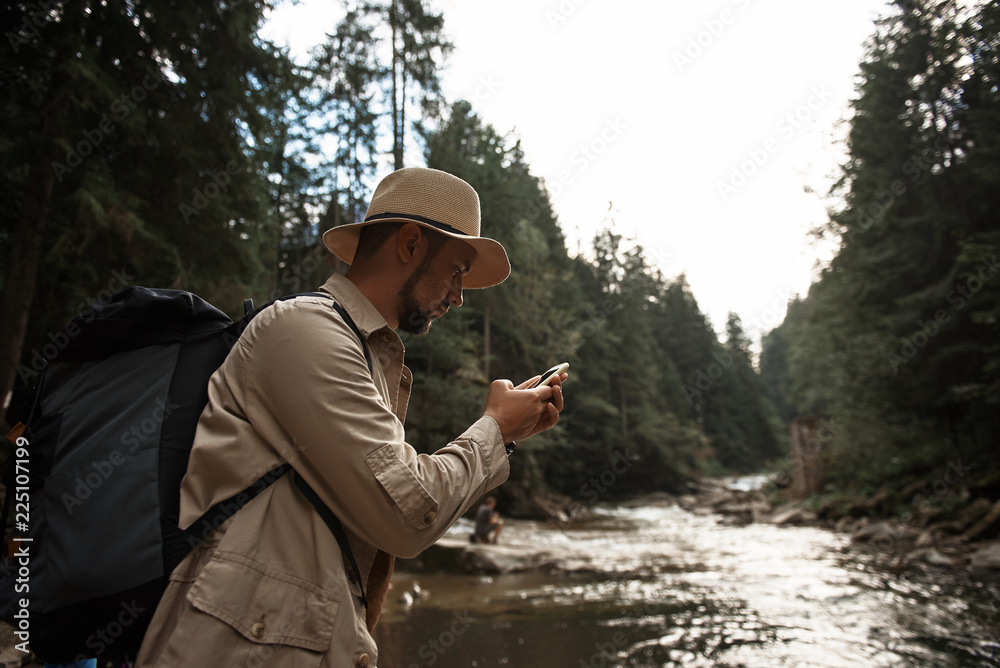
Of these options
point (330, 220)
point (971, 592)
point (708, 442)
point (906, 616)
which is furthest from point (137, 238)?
point (708, 442)

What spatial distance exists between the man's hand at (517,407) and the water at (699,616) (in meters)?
5.05

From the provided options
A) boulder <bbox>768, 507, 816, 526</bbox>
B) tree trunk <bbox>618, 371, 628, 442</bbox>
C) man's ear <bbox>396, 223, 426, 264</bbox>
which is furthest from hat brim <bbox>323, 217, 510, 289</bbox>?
tree trunk <bbox>618, 371, 628, 442</bbox>

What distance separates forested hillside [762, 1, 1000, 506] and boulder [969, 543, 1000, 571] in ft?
17.0

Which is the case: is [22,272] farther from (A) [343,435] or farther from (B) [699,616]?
(B) [699,616]

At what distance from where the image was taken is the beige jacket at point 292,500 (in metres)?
1.32

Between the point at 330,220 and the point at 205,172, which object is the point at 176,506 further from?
the point at 330,220

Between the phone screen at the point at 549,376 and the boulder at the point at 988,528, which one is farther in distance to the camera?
the boulder at the point at 988,528

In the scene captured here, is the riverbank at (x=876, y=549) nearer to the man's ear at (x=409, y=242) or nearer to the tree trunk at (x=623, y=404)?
the man's ear at (x=409, y=242)

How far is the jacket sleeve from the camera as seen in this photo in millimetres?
1382

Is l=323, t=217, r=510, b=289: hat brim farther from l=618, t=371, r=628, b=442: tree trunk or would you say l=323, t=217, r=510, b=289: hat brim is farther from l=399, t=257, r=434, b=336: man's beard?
l=618, t=371, r=628, b=442: tree trunk

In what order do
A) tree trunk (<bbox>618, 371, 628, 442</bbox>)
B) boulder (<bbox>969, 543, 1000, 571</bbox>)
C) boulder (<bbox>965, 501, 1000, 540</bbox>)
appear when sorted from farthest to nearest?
tree trunk (<bbox>618, 371, 628, 442</bbox>)
boulder (<bbox>965, 501, 1000, 540</bbox>)
boulder (<bbox>969, 543, 1000, 571</bbox>)

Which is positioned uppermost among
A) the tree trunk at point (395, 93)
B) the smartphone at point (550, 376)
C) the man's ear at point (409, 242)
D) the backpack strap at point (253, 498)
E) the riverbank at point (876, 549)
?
the tree trunk at point (395, 93)

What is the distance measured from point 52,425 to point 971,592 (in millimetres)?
11134

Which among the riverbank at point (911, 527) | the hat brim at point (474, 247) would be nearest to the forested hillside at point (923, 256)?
the riverbank at point (911, 527)
